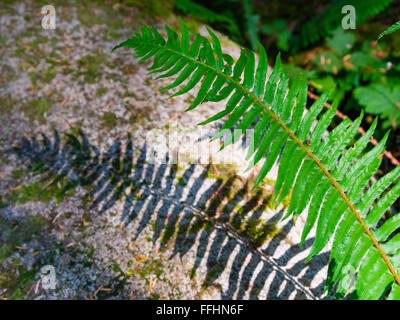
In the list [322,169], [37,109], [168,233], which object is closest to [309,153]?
[322,169]

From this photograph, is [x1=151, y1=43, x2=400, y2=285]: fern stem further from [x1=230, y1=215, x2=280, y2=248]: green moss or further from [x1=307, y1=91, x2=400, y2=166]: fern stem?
[x1=307, y1=91, x2=400, y2=166]: fern stem

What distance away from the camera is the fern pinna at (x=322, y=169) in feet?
4.58

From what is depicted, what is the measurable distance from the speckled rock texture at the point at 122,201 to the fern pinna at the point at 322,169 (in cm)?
51

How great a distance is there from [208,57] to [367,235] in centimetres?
129

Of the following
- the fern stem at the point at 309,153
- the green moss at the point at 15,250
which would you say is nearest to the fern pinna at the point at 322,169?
the fern stem at the point at 309,153

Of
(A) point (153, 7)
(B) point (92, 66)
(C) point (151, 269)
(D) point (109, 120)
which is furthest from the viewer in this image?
(A) point (153, 7)

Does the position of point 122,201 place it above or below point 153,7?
below

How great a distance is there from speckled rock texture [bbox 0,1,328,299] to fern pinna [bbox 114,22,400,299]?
508 millimetres

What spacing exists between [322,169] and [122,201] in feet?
4.50

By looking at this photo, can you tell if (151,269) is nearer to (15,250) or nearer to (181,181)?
(181,181)

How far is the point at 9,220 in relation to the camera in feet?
6.42

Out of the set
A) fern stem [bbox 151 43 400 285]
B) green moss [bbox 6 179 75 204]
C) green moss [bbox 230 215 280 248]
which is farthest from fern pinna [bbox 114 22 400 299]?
green moss [bbox 6 179 75 204]

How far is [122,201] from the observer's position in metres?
1.99
